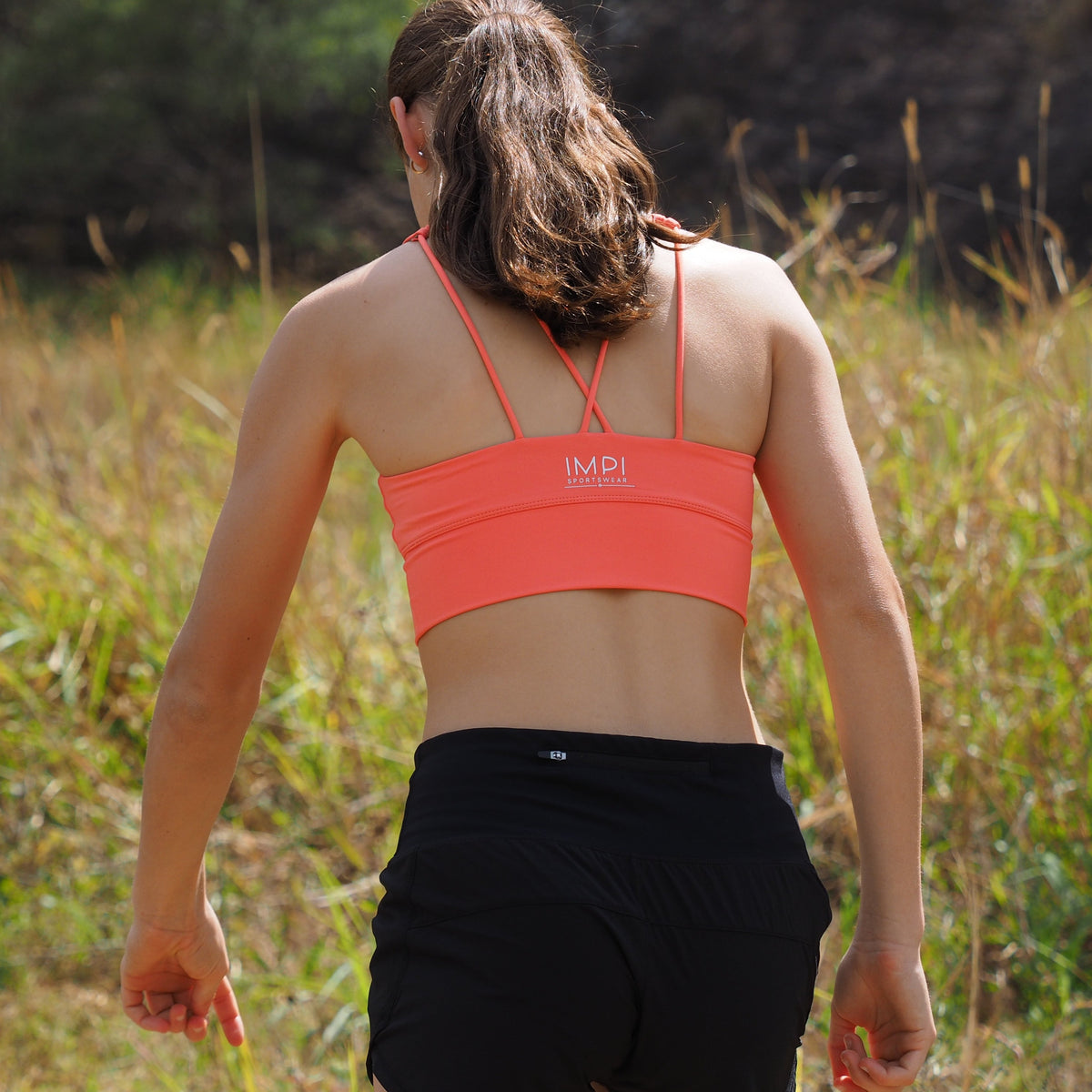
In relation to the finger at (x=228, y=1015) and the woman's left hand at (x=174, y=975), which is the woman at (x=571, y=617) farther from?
the finger at (x=228, y=1015)

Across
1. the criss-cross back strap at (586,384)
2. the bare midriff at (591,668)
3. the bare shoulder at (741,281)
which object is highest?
the bare shoulder at (741,281)

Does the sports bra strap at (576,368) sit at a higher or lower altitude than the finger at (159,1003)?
higher

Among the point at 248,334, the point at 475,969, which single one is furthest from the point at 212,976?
the point at 248,334

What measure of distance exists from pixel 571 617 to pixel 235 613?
449 mm

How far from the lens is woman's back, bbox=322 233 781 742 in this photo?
4.35 ft

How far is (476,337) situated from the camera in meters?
1.40

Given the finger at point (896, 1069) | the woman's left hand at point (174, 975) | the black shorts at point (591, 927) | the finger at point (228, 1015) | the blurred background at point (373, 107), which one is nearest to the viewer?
the black shorts at point (591, 927)

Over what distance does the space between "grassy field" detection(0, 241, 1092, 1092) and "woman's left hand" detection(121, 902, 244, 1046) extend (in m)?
0.66

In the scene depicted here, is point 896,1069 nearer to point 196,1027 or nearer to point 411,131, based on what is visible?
point 196,1027

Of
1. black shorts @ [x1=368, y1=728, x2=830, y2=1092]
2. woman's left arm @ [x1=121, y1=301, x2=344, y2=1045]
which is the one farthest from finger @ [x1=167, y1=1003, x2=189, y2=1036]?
black shorts @ [x1=368, y1=728, x2=830, y2=1092]

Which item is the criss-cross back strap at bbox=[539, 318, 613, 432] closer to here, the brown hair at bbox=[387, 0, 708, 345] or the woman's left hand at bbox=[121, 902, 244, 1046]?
the brown hair at bbox=[387, 0, 708, 345]

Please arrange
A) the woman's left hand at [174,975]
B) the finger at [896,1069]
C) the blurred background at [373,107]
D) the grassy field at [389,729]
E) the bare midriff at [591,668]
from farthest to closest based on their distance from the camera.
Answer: the blurred background at [373,107] → the grassy field at [389,729] → the woman's left hand at [174,975] → the finger at [896,1069] → the bare midriff at [591,668]

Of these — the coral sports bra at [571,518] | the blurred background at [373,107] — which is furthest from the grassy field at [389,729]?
the blurred background at [373,107]

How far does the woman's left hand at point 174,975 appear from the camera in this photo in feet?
5.38
